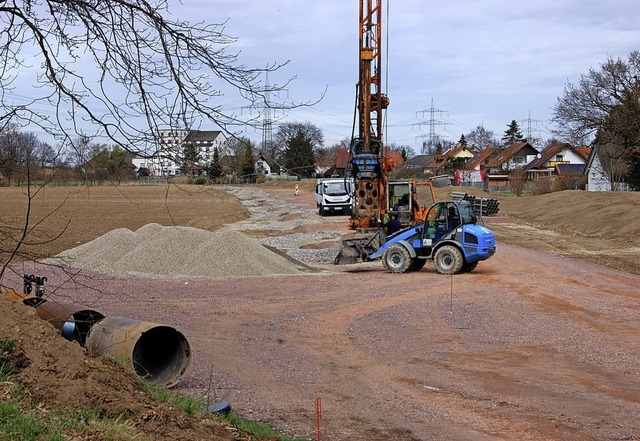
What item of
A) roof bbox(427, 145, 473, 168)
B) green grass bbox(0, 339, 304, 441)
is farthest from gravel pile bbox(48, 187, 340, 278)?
roof bbox(427, 145, 473, 168)

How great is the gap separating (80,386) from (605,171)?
69092 millimetres

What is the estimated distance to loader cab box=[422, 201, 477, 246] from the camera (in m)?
22.6

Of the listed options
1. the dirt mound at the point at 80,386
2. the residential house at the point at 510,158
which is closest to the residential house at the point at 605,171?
the residential house at the point at 510,158

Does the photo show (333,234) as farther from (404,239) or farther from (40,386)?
(40,386)

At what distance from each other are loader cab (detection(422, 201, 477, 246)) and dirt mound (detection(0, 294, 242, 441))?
16447 millimetres

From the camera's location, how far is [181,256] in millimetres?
24297

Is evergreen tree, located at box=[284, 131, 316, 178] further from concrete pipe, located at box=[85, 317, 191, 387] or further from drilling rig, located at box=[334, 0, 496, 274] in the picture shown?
drilling rig, located at box=[334, 0, 496, 274]

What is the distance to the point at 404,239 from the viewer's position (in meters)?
23.6

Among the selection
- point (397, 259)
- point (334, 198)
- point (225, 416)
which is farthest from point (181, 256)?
point (334, 198)

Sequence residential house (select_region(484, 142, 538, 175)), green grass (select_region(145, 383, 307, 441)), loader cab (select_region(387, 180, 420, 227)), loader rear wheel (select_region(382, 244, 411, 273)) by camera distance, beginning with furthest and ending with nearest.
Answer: residential house (select_region(484, 142, 538, 175))
loader cab (select_region(387, 180, 420, 227))
loader rear wheel (select_region(382, 244, 411, 273))
green grass (select_region(145, 383, 307, 441))

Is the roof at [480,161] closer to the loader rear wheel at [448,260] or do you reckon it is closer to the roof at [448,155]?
the roof at [448,155]

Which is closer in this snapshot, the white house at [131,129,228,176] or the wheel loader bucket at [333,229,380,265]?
the white house at [131,129,228,176]

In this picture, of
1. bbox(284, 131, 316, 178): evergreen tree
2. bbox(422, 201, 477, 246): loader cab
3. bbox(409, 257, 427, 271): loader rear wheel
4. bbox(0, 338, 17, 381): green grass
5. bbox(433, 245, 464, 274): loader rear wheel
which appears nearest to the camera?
bbox(0, 338, 17, 381): green grass

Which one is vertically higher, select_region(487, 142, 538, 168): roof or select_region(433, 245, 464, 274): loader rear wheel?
select_region(487, 142, 538, 168): roof
